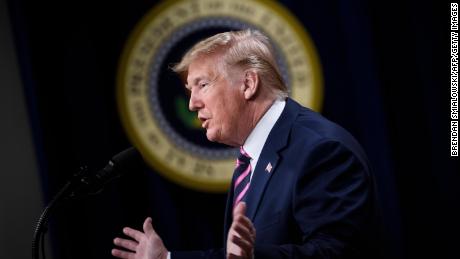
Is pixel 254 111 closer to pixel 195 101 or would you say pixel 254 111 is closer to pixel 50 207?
pixel 195 101

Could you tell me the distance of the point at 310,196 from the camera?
1196 mm

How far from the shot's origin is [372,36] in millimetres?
2203

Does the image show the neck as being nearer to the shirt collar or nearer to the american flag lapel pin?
the shirt collar

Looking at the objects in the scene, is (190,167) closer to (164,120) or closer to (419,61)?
(164,120)

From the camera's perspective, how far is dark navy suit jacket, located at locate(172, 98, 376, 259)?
114cm

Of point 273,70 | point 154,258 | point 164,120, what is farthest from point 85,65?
point 154,258

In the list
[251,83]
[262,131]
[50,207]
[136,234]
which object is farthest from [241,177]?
[50,207]

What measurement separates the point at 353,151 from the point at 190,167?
45.1 inches

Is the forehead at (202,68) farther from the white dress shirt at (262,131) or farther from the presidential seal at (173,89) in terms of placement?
the presidential seal at (173,89)

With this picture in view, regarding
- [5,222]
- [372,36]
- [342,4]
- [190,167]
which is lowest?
[5,222]

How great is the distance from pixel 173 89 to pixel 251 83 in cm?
86

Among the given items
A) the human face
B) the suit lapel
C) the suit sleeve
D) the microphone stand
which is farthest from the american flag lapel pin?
the microphone stand

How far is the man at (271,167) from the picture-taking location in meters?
1.15

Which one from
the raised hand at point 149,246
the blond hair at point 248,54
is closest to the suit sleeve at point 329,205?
the raised hand at point 149,246
